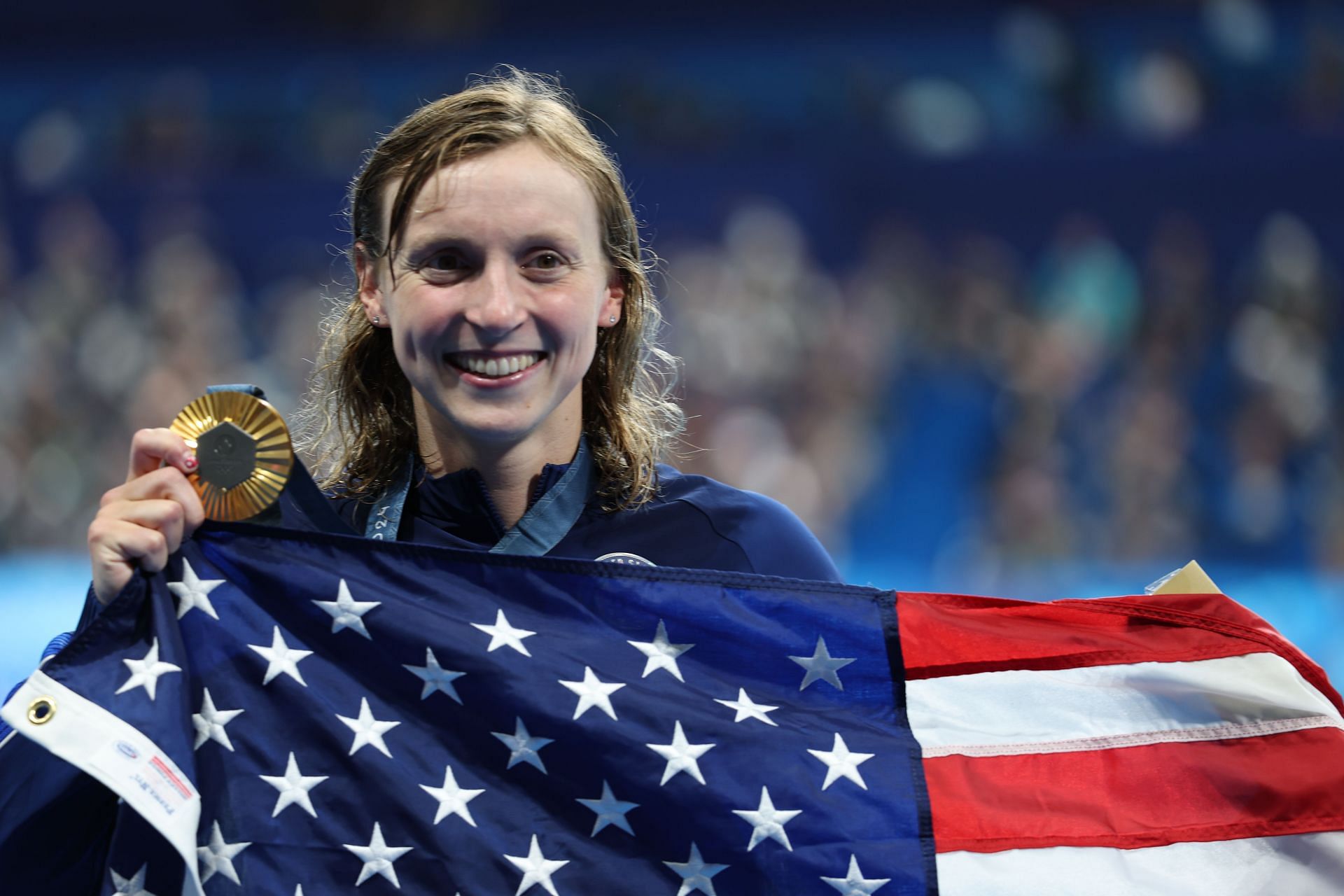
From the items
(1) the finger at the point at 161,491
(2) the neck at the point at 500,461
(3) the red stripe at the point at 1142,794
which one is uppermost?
(2) the neck at the point at 500,461

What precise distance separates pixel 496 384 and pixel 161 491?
47 centimetres

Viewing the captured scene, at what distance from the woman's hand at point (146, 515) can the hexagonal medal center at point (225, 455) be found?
0.06 ft

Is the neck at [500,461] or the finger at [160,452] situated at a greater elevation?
the neck at [500,461]

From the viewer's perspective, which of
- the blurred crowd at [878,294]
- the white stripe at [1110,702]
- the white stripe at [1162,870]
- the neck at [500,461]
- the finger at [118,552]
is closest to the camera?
the finger at [118,552]

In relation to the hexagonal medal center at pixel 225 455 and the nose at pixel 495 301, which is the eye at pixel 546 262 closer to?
the nose at pixel 495 301

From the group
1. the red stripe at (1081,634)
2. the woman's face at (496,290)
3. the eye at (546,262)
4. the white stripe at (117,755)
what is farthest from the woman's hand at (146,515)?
the red stripe at (1081,634)

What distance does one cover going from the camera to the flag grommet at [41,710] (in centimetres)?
177

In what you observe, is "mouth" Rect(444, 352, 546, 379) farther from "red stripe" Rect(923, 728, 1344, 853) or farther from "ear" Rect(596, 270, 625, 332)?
"red stripe" Rect(923, 728, 1344, 853)

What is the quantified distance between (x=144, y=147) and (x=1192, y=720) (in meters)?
11.9

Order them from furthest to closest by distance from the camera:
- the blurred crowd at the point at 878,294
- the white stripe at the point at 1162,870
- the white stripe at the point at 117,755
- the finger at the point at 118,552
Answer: the blurred crowd at the point at 878,294 → the white stripe at the point at 1162,870 → the finger at the point at 118,552 → the white stripe at the point at 117,755

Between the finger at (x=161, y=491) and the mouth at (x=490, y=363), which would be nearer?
the finger at (x=161, y=491)

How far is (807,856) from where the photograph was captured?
1.93m

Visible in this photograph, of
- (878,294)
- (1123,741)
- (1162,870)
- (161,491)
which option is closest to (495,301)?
(161,491)

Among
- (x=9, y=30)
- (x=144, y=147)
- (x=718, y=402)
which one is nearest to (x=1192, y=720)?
(x=718, y=402)
